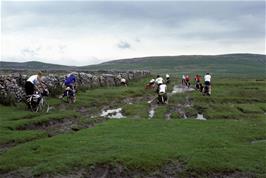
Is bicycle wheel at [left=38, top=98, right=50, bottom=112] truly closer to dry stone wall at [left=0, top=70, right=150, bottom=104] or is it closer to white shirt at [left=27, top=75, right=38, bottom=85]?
white shirt at [left=27, top=75, right=38, bottom=85]

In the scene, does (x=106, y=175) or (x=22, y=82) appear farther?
(x=22, y=82)

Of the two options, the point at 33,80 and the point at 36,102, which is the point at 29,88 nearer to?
the point at 33,80

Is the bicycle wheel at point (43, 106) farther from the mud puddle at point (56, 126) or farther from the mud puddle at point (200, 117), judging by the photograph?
the mud puddle at point (200, 117)

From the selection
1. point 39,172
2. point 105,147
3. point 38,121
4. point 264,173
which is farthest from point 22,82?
point 264,173

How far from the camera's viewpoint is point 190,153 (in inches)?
817

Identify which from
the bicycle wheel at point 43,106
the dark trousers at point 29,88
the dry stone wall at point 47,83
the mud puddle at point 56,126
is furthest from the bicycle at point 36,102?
the mud puddle at point 56,126

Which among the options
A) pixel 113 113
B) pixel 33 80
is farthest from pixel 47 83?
pixel 113 113

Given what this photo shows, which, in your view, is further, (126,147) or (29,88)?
(29,88)

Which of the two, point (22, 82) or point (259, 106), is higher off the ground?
point (22, 82)

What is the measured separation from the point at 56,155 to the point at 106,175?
124 inches

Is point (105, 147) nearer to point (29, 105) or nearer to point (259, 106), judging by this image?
point (29, 105)

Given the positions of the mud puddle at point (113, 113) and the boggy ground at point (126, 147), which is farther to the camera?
the mud puddle at point (113, 113)

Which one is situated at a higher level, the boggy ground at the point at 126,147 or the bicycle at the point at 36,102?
the bicycle at the point at 36,102

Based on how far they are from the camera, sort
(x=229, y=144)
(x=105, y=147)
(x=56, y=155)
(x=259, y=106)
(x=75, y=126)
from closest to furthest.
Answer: (x=56, y=155), (x=105, y=147), (x=229, y=144), (x=75, y=126), (x=259, y=106)
